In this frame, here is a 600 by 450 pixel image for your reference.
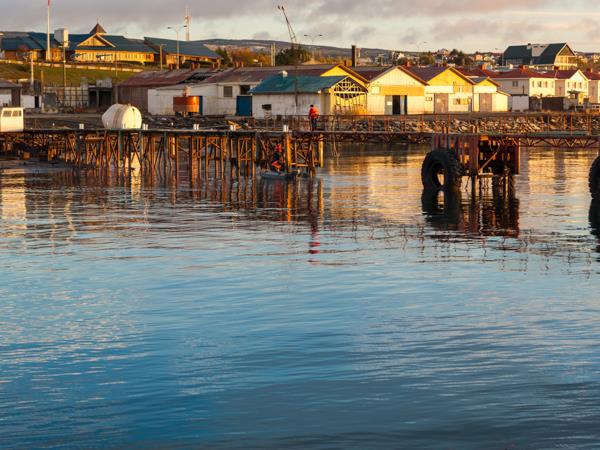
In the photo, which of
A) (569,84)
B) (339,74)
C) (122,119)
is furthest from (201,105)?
(569,84)

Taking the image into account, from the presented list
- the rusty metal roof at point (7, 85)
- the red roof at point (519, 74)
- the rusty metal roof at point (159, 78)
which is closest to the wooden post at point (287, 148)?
the rusty metal roof at point (159, 78)

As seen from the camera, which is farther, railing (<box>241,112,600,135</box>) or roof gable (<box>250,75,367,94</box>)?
roof gable (<box>250,75,367,94</box>)

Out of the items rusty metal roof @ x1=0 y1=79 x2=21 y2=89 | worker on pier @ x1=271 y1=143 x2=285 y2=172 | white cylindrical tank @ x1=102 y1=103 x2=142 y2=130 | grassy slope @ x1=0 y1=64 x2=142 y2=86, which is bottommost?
worker on pier @ x1=271 y1=143 x2=285 y2=172

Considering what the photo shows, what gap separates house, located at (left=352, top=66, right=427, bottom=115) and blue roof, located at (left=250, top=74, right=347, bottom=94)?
583 cm

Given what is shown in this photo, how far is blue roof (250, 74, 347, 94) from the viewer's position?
387 feet

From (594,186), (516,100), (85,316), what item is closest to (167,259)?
(85,316)

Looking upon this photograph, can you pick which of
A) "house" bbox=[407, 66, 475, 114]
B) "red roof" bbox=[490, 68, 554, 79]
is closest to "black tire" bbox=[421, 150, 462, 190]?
"house" bbox=[407, 66, 475, 114]

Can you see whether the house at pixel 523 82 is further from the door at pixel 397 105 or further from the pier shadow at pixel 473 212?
the pier shadow at pixel 473 212

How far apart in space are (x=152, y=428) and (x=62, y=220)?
1242 inches

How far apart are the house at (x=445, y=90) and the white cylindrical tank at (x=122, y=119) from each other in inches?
1931

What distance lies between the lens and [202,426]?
17.9 m

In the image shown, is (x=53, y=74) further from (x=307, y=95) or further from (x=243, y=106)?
(x=307, y=95)

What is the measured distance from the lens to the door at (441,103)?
133250mm

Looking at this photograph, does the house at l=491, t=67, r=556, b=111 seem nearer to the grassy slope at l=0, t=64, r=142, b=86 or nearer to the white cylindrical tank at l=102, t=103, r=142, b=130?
the grassy slope at l=0, t=64, r=142, b=86
